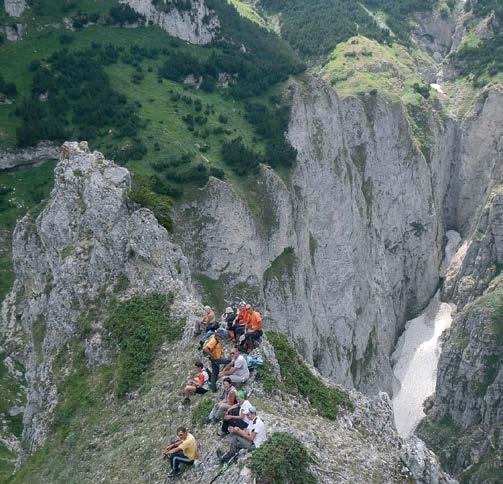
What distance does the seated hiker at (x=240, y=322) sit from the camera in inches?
1241

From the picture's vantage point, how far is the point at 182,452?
2469 cm

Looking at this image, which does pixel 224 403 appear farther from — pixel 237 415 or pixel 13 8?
pixel 13 8

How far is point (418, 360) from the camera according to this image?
A: 4914 inches

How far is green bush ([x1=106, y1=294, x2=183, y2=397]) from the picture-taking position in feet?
116

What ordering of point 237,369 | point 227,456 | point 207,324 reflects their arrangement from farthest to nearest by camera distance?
point 207,324 < point 237,369 < point 227,456

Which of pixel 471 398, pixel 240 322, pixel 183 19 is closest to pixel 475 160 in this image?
pixel 471 398

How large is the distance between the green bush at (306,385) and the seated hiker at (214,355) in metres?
3.72

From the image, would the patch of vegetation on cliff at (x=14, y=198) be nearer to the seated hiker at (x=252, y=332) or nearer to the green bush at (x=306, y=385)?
the green bush at (x=306, y=385)

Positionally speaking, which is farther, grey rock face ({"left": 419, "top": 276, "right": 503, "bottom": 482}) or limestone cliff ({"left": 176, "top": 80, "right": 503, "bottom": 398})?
grey rock face ({"left": 419, "top": 276, "right": 503, "bottom": 482})

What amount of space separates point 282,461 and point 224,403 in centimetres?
454

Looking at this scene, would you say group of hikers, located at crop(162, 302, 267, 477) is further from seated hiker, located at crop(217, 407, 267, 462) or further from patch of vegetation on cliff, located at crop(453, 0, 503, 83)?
patch of vegetation on cliff, located at crop(453, 0, 503, 83)

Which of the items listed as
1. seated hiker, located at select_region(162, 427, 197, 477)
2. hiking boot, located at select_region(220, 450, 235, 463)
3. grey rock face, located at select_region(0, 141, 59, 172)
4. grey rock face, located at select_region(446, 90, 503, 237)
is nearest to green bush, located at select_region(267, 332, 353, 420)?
seated hiker, located at select_region(162, 427, 197, 477)

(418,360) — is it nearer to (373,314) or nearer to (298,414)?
(373,314)

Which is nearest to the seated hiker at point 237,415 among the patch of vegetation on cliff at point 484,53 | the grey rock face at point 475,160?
the grey rock face at point 475,160
